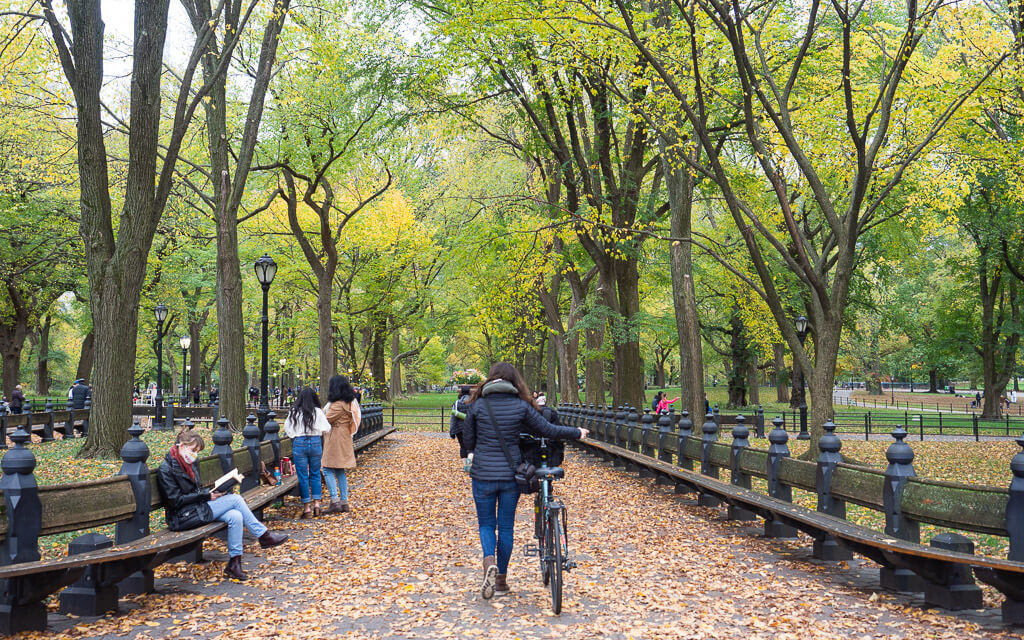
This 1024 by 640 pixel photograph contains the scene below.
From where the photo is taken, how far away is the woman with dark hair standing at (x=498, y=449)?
6.27 metres

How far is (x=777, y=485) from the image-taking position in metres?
8.84

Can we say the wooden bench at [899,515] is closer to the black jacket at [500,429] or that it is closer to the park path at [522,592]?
the park path at [522,592]

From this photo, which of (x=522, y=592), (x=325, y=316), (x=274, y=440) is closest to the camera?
(x=522, y=592)

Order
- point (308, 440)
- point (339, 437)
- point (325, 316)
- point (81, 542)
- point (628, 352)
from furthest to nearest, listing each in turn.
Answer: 1. point (325, 316)
2. point (628, 352)
3. point (339, 437)
4. point (308, 440)
5. point (81, 542)

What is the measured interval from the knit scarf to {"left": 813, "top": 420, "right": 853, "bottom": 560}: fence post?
5396mm

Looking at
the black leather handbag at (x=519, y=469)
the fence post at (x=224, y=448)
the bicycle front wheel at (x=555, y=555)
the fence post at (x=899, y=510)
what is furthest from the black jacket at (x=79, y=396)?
the fence post at (x=899, y=510)

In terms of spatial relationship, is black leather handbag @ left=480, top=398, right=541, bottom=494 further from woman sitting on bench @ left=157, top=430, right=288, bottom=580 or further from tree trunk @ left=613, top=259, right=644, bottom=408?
tree trunk @ left=613, top=259, right=644, bottom=408

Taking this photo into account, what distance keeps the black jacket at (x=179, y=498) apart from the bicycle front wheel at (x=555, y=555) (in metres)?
2.92

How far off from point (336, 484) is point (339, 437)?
0.71 metres

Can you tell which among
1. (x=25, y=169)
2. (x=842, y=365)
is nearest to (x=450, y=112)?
(x=25, y=169)

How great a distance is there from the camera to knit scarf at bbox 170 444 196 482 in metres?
6.86

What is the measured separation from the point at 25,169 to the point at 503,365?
2721 cm

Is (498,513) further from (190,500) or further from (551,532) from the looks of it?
(190,500)

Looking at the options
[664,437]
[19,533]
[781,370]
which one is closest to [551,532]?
[19,533]
